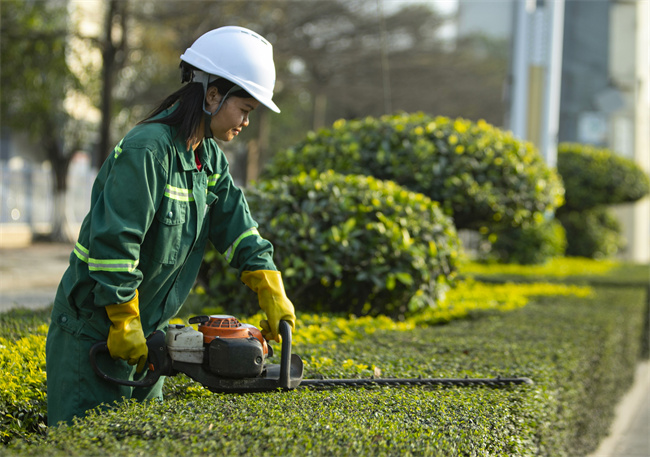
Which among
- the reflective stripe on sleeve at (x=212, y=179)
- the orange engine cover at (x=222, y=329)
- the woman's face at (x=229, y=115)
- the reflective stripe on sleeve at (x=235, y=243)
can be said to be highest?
the woman's face at (x=229, y=115)

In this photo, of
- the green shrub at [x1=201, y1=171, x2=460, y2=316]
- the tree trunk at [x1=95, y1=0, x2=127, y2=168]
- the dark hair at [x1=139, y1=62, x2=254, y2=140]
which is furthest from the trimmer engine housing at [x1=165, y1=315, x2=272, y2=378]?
the tree trunk at [x1=95, y1=0, x2=127, y2=168]

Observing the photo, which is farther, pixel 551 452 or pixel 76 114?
pixel 76 114

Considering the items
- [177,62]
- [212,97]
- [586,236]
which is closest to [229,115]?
[212,97]

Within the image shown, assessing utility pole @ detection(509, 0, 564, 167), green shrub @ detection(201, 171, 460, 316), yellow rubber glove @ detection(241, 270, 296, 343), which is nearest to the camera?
yellow rubber glove @ detection(241, 270, 296, 343)

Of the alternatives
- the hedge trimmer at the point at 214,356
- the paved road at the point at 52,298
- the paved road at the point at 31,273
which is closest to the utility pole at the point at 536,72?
the paved road at the point at 52,298

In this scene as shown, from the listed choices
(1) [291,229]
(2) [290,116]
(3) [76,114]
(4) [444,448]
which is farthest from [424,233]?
(2) [290,116]

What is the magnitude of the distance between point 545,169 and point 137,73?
54.5ft

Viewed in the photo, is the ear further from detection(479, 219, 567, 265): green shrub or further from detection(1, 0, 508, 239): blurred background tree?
detection(479, 219, 567, 265): green shrub

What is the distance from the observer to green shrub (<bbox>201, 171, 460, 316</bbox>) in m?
4.73

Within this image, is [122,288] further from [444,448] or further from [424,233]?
[424,233]

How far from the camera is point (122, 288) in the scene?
7.41ft

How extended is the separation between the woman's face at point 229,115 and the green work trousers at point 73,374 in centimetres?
81

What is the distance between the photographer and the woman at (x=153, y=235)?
2.29 meters

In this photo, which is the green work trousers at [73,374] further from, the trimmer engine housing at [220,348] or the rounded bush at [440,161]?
the rounded bush at [440,161]
